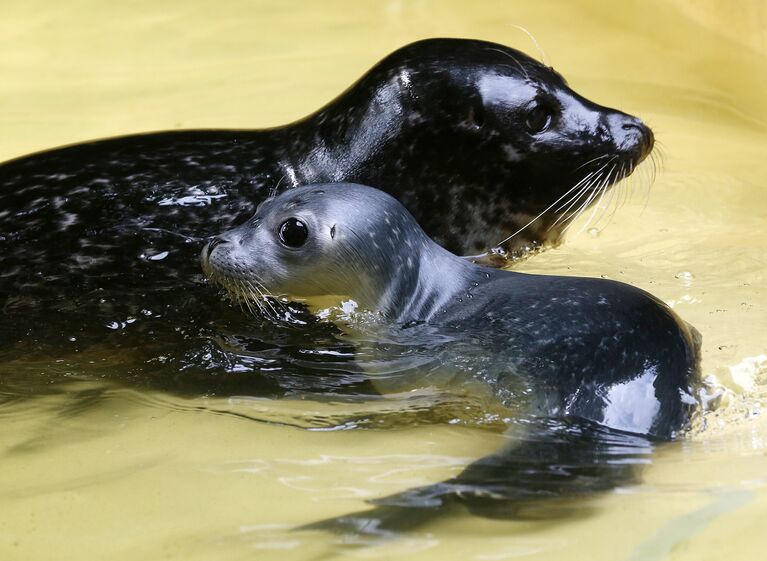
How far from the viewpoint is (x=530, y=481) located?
3168 mm

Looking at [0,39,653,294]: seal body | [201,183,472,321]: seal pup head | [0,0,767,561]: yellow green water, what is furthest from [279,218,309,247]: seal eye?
[0,0,767,561]: yellow green water

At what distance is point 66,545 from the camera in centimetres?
294

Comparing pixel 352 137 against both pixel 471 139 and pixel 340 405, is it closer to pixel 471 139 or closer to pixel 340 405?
pixel 471 139

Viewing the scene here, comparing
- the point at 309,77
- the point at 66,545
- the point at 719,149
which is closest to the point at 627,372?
the point at 66,545

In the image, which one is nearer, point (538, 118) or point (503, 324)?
point (503, 324)

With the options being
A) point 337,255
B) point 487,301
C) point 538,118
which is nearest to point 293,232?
point 337,255

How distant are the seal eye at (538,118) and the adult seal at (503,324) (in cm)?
59

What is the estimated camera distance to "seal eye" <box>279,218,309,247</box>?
3.90 m

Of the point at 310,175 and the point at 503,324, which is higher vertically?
the point at 310,175

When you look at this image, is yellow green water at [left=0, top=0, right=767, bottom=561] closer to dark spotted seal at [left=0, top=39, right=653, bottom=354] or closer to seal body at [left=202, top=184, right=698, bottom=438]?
seal body at [left=202, top=184, right=698, bottom=438]

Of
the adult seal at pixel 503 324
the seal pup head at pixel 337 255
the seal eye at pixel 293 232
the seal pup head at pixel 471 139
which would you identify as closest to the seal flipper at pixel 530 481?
the adult seal at pixel 503 324

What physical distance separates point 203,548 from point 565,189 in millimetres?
2202

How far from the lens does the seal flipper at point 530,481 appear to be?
3.01 m

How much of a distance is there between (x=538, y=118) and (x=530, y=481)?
166 centimetres
